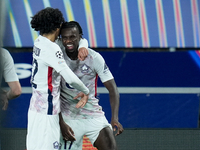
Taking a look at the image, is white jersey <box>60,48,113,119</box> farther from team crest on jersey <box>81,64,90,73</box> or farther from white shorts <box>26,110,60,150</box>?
white shorts <box>26,110,60,150</box>

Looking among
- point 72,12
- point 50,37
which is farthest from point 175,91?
point 50,37

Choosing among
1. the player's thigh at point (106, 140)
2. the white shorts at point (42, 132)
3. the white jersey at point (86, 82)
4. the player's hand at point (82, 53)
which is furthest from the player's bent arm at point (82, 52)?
the player's thigh at point (106, 140)

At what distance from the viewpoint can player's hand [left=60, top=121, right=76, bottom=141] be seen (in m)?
3.47

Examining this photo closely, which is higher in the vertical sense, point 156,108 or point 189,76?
point 189,76

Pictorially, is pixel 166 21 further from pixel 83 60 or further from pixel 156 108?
pixel 83 60

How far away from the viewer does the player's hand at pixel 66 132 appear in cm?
347

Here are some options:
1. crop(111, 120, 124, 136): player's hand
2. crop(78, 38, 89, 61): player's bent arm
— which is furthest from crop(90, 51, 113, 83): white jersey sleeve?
crop(111, 120, 124, 136): player's hand

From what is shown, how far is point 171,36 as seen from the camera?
616 cm

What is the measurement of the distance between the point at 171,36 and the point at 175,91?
79 cm

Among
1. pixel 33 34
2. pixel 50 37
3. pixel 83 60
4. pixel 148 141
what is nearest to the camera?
pixel 50 37

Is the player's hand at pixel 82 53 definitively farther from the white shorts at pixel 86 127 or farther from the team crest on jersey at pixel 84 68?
the white shorts at pixel 86 127

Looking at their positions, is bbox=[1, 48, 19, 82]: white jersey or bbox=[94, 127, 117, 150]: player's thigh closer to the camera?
bbox=[1, 48, 19, 82]: white jersey

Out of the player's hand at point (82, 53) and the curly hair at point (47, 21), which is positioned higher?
the curly hair at point (47, 21)

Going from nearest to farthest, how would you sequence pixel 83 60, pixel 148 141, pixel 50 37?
pixel 50 37 → pixel 83 60 → pixel 148 141
